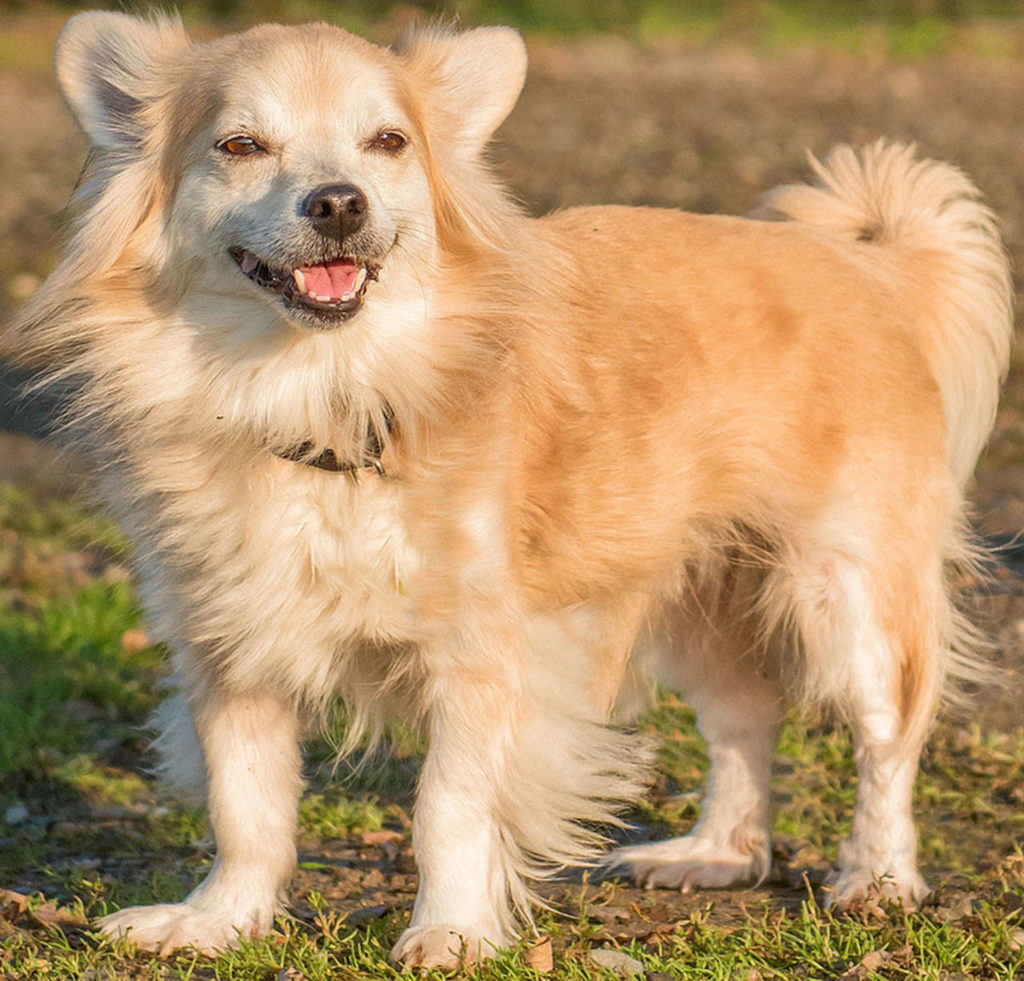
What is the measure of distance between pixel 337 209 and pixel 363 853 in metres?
2.05

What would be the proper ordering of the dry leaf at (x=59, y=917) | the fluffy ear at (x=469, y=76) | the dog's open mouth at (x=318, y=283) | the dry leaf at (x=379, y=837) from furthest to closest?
the dry leaf at (x=379, y=837)
the fluffy ear at (x=469, y=76)
the dry leaf at (x=59, y=917)
the dog's open mouth at (x=318, y=283)

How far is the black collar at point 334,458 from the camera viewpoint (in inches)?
143

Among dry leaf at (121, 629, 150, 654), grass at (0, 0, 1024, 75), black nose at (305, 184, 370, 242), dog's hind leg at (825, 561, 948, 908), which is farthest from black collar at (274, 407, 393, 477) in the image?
grass at (0, 0, 1024, 75)

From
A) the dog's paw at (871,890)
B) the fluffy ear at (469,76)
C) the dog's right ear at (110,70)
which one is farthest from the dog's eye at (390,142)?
the dog's paw at (871,890)

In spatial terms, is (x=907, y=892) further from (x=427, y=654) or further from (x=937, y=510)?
(x=427, y=654)

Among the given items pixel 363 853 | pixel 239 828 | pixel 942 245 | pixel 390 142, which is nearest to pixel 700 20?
pixel 942 245

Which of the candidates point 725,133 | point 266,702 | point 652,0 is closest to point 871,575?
point 266,702

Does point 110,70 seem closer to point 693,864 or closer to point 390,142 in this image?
point 390,142

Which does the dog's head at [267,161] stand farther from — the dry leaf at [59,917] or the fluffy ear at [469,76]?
the dry leaf at [59,917]

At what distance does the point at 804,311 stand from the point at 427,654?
1.52 metres

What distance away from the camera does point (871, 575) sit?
432cm

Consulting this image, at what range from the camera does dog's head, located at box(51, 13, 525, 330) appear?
141 inches

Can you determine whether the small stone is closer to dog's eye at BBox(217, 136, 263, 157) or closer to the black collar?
the black collar

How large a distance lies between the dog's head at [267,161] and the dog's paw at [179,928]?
1.46 metres
